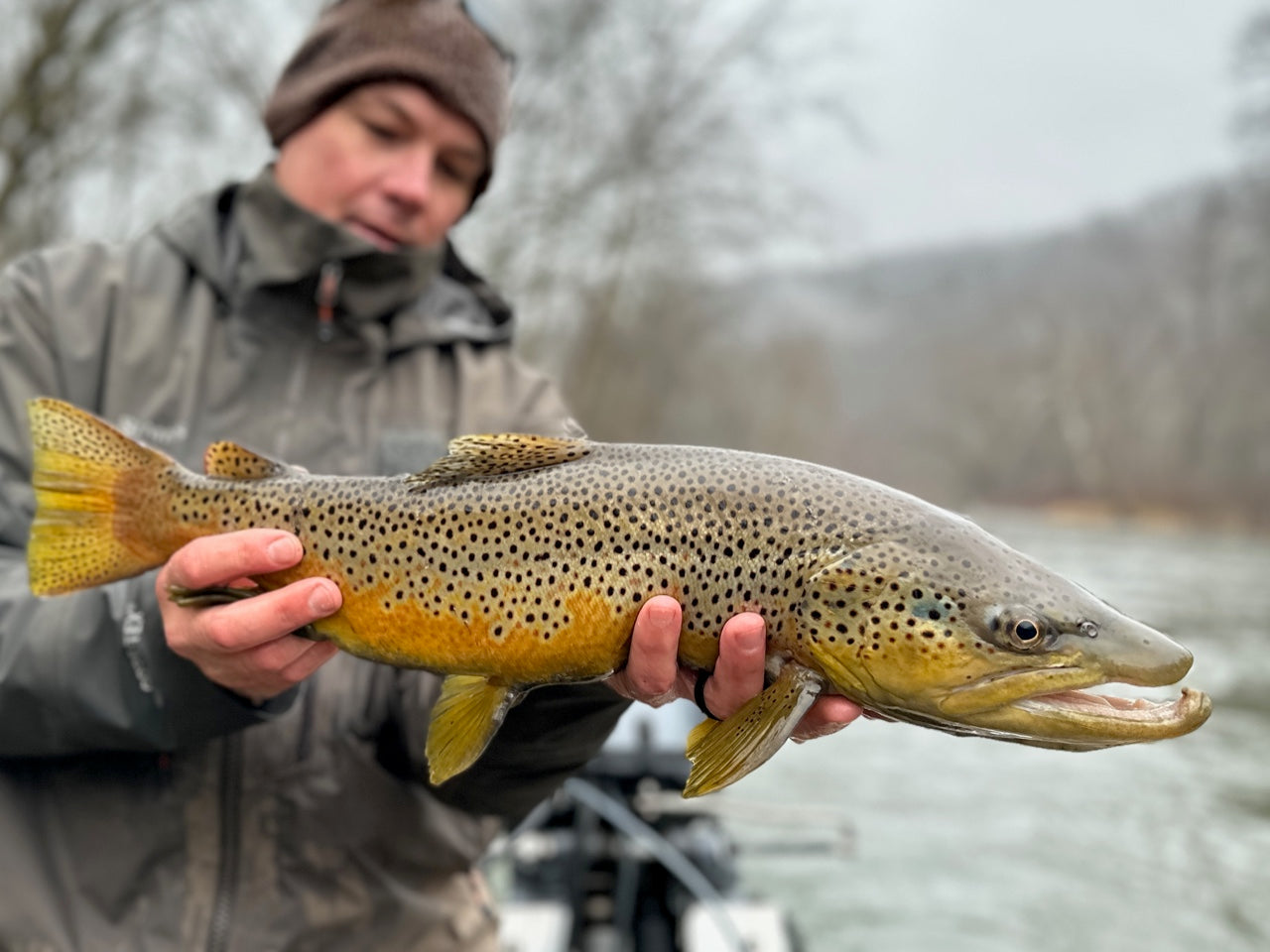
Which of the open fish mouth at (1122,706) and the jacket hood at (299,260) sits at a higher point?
the jacket hood at (299,260)

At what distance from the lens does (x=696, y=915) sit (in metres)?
4.45

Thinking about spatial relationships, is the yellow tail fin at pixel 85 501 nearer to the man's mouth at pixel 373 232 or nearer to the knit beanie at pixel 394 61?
the man's mouth at pixel 373 232

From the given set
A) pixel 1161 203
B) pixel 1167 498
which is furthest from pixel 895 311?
pixel 1167 498

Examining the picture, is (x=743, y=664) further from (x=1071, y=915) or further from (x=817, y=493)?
(x=1071, y=915)

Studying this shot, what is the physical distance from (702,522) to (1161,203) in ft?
378

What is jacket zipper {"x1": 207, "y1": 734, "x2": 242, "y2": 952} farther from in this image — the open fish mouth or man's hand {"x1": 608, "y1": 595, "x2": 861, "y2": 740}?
the open fish mouth

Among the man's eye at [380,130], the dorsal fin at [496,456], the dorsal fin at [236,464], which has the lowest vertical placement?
the dorsal fin at [236,464]

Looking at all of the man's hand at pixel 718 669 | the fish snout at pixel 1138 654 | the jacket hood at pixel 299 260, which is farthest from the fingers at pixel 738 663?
the jacket hood at pixel 299 260

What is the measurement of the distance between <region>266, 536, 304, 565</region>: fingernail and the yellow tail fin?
36cm

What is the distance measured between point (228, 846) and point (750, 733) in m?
1.27

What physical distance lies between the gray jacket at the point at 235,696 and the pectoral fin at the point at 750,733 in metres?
0.37

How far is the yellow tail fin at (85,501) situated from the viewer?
2.04 metres

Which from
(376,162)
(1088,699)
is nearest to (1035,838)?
(1088,699)

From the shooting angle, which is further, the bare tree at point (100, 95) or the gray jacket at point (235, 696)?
the bare tree at point (100, 95)
